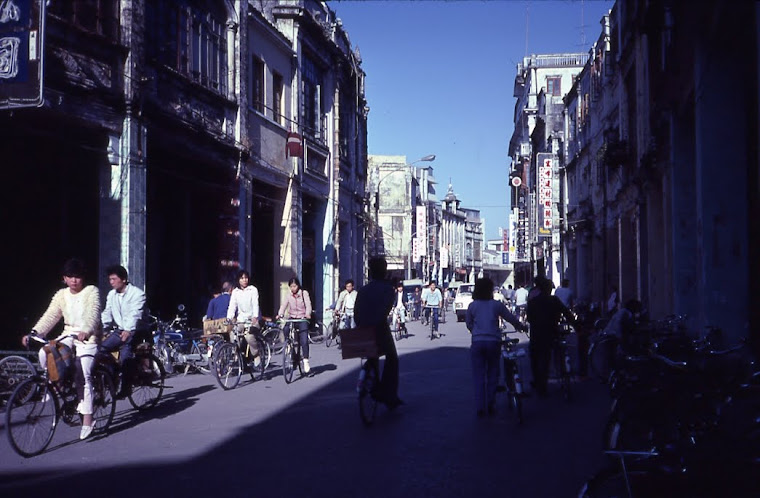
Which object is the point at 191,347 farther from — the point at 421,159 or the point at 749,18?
the point at 421,159

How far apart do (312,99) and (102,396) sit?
2135 centimetres

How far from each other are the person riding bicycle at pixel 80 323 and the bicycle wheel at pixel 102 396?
170 millimetres

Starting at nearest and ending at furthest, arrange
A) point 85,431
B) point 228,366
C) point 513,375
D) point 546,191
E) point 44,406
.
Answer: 1. point 44,406
2. point 85,431
3. point 513,375
4. point 228,366
5. point 546,191

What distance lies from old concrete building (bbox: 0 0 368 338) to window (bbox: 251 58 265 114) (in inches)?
1.8

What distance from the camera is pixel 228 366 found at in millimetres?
13844

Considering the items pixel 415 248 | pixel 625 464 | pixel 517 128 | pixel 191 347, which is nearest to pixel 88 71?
pixel 191 347

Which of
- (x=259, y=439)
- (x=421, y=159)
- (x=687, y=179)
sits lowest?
(x=259, y=439)

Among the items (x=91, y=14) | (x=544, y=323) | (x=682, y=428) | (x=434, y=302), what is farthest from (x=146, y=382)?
(x=434, y=302)

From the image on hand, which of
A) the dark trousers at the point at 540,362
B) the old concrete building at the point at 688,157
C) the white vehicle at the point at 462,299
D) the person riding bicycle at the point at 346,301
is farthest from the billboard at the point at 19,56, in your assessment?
the white vehicle at the point at 462,299

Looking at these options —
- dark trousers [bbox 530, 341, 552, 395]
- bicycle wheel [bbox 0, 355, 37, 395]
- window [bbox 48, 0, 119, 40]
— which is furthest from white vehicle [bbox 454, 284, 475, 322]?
bicycle wheel [bbox 0, 355, 37, 395]

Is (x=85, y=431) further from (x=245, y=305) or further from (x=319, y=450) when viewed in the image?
(x=245, y=305)

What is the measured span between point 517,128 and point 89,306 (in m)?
78.7

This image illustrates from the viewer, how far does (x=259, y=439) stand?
907 centimetres

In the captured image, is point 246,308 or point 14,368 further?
point 246,308
